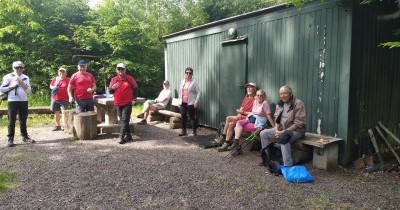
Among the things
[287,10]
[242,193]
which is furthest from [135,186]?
[287,10]

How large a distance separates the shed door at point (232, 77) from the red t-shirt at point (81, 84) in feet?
9.88

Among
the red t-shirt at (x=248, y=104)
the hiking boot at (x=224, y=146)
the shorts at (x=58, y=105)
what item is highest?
the red t-shirt at (x=248, y=104)

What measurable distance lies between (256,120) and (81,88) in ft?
12.9

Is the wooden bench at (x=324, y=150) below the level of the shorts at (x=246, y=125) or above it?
below

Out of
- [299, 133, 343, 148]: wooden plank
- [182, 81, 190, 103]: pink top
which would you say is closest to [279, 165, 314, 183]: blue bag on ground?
[299, 133, 343, 148]: wooden plank

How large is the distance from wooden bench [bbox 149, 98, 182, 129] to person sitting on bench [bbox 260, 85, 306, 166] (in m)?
3.78

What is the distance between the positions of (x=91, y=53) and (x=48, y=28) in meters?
1.96

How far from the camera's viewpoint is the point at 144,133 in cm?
802

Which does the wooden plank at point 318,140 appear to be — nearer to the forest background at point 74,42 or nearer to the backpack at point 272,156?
the backpack at point 272,156

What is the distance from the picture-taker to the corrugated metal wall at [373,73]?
198 inches

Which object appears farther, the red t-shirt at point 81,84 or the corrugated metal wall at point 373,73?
the red t-shirt at point 81,84

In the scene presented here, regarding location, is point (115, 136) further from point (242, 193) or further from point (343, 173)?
point (343, 173)

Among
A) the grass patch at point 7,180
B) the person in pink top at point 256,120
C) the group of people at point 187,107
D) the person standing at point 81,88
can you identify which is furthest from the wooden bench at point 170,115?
the grass patch at point 7,180

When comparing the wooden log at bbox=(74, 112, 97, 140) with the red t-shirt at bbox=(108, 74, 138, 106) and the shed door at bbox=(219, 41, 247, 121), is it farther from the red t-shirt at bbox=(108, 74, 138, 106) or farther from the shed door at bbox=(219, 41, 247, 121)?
the shed door at bbox=(219, 41, 247, 121)
